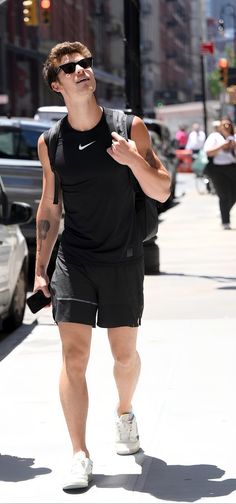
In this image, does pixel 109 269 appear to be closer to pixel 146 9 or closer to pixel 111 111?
pixel 111 111

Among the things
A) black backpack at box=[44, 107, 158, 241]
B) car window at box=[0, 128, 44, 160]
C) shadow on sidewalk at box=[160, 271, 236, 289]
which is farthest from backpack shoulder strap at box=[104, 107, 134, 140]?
car window at box=[0, 128, 44, 160]

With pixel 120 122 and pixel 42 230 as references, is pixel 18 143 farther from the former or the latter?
pixel 120 122

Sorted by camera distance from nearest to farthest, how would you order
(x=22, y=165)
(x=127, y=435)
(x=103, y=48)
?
1. (x=127, y=435)
2. (x=22, y=165)
3. (x=103, y=48)

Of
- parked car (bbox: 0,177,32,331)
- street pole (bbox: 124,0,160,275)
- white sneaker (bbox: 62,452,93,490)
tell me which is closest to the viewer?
white sneaker (bbox: 62,452,93,490)

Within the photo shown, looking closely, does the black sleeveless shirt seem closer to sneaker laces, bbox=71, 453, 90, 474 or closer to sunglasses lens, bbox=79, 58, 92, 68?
sunglasses lens, bbox=79, 58, 92, 68

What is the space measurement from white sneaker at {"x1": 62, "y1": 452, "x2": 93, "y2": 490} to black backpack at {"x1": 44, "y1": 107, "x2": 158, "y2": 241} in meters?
1.05

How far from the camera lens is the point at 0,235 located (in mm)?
10773

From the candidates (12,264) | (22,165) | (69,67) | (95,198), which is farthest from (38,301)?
(22,165)

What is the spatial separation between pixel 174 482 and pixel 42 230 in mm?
1311

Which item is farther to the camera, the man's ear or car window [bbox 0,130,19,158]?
car window [bbox 0,130,19,158]

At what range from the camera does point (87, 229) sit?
6016 millimetres

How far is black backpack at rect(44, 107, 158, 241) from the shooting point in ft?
19.7

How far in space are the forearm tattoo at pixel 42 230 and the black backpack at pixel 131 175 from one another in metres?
0.13

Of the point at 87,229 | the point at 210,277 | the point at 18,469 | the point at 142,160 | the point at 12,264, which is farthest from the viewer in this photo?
the point at 210,277
